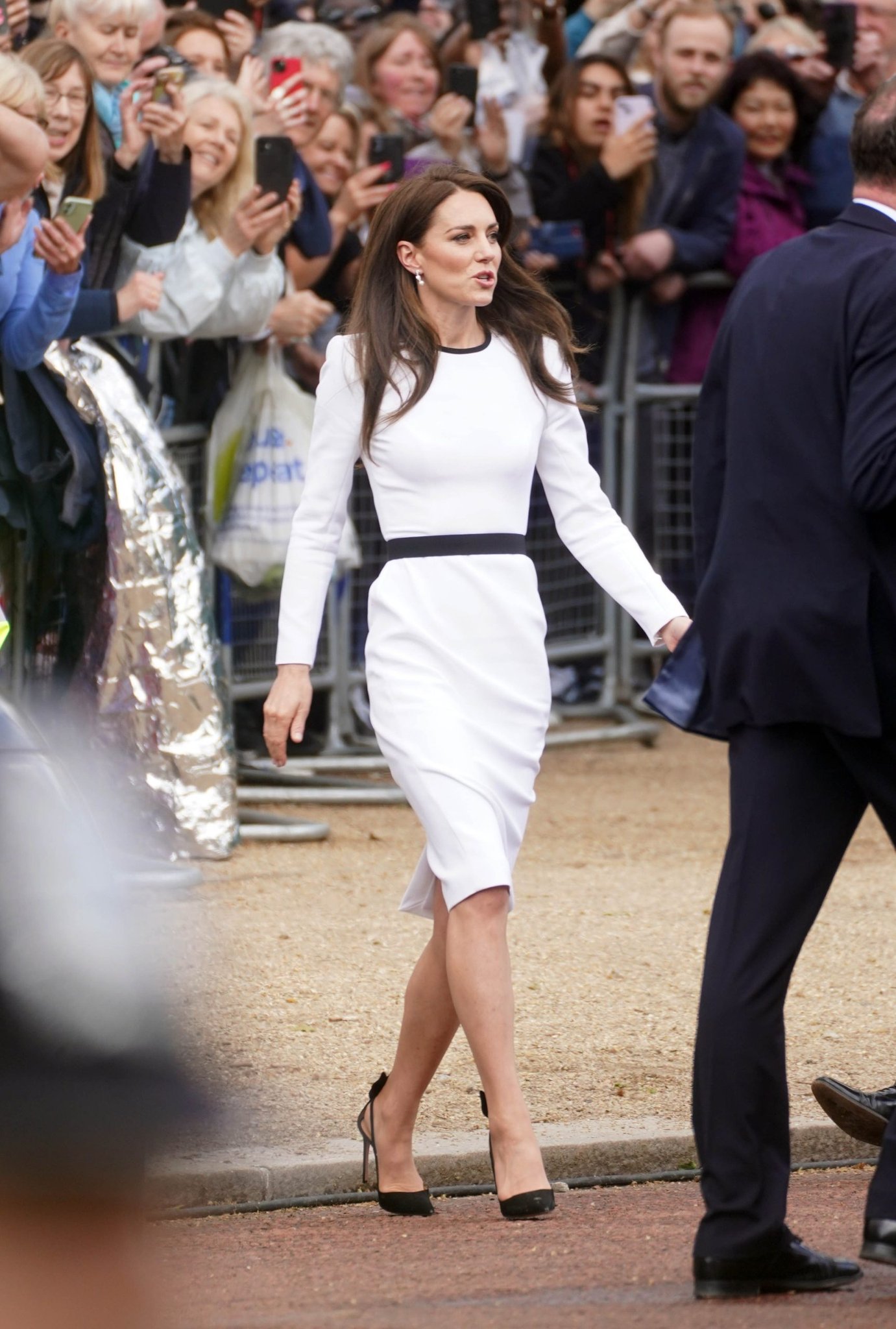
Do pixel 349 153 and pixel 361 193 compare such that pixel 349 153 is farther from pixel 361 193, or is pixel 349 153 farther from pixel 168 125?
pixel 168 125

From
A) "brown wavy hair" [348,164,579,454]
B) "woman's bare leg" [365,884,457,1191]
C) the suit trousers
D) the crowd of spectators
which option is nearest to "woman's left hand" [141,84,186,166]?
the crowd of spectators

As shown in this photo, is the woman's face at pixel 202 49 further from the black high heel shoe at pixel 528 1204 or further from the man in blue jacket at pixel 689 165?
the black high heel shoe at pixel 528 1204

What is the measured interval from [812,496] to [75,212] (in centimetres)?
426

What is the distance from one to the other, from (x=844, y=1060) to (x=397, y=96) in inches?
250

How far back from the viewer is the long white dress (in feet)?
16.1

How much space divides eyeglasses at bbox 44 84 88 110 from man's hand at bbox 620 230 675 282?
389cm

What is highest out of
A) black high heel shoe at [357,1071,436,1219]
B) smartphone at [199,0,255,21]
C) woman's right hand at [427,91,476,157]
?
smartphone at [199,0,255,21]

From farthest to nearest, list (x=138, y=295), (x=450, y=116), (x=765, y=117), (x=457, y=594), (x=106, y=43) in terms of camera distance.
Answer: (x=765, y=117) < (x=450, y=116) < (x=106, y=43) < (x=138, y=295) < (x=457, y=594)

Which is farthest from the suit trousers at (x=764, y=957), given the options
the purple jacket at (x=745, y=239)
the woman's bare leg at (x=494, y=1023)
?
the purple jacket at (x=745, y=239)

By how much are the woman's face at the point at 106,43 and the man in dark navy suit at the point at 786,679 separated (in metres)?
5.06

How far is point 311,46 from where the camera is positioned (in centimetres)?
1016

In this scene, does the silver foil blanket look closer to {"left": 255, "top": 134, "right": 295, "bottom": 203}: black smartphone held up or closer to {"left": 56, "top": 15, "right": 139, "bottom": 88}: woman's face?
{"left": 255, "top": 134, "right": 295, "bottom": 203}: black smartphone held up

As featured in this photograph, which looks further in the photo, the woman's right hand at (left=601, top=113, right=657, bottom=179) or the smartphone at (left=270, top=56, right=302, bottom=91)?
the woman's right hand at (left=601, top=113, right=657, bottom=179)

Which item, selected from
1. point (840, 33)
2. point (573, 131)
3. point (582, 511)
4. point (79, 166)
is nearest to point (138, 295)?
point (79, 166)
